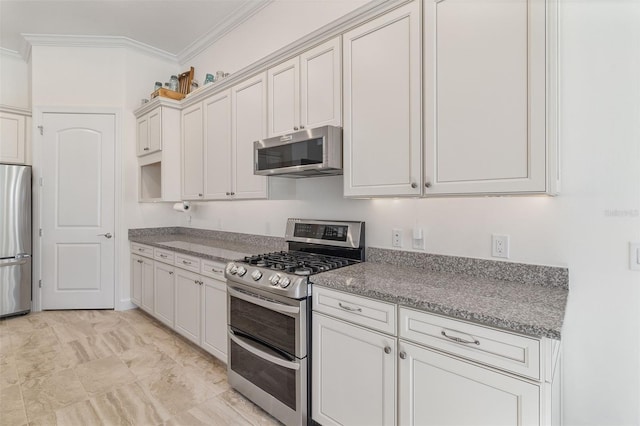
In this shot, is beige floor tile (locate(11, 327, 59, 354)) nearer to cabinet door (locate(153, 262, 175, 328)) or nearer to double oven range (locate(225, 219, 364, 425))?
cabinet door (locate(153, 262, 175, 328))

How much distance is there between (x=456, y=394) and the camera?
1285mm

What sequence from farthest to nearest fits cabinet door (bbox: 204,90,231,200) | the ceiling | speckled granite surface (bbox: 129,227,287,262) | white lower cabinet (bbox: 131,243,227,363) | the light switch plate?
the ceiling → cabinet door (bbox: 204,90,231,200) → speckled granite surface (bbox: 129,227,287,262) → white lower cabinet (bbox: 131,243,227,363) → the light switch plate

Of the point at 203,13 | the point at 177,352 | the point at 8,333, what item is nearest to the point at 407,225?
the point at 177,352

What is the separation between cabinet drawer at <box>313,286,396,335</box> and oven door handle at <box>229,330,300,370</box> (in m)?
0.35

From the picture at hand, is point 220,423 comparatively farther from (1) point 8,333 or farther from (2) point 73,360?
(1) point 8,333

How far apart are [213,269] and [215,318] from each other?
0.38 metres

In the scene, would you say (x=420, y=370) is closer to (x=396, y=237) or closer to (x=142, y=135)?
(x=396, y=237)

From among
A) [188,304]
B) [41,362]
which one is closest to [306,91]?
[188,304]

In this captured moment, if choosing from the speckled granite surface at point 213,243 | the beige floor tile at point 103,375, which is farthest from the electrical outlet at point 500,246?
the beige floor tile at point 103,375

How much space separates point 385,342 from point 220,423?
1.20 metres

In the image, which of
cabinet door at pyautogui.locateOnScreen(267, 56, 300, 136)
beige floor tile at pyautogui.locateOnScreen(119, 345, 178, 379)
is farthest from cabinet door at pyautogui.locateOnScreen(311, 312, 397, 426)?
beige floor tile at pyautogui.locateOnScreen(119, 345, 178, 379)

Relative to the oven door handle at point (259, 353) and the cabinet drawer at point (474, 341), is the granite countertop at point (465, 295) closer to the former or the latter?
the cabinet drawer at point (474, 341)

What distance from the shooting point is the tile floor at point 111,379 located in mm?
2031

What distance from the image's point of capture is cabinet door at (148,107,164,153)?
360 centimetres
